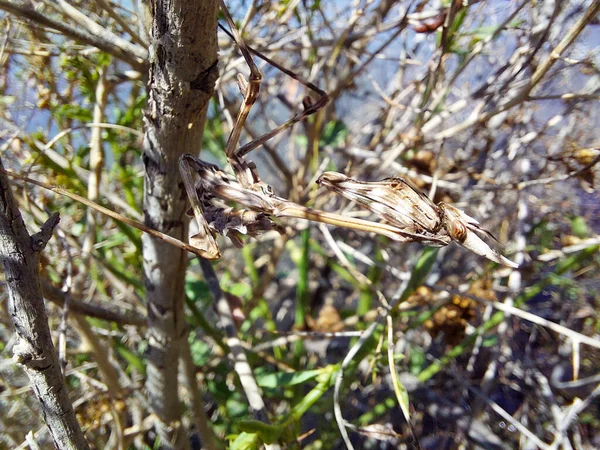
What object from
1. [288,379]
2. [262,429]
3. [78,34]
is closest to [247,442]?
[262,429]

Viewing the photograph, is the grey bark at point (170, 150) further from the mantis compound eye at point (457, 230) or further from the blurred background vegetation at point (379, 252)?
the mantis compound eye at point (457, 230)

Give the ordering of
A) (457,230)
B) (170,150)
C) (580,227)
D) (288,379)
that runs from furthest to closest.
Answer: (580,227), (288,379), (170,150), (457,230)

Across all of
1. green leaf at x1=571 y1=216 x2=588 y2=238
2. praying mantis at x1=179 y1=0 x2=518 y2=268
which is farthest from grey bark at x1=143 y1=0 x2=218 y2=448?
green leaf at x1=571 y1=216 x2=588 y2=238

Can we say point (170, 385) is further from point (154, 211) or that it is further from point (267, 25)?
point (267, 25)

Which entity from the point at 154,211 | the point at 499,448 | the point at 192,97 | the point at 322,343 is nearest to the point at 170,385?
the point at 154,211

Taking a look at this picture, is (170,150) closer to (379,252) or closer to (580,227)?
(379,252)

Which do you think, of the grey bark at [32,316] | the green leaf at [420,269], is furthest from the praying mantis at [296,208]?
the green leaf at [420,269]

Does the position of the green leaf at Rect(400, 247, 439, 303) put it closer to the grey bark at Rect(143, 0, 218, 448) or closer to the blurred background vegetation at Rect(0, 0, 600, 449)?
the blurred background vegetation at Rect(0, 0, 600, 449)
